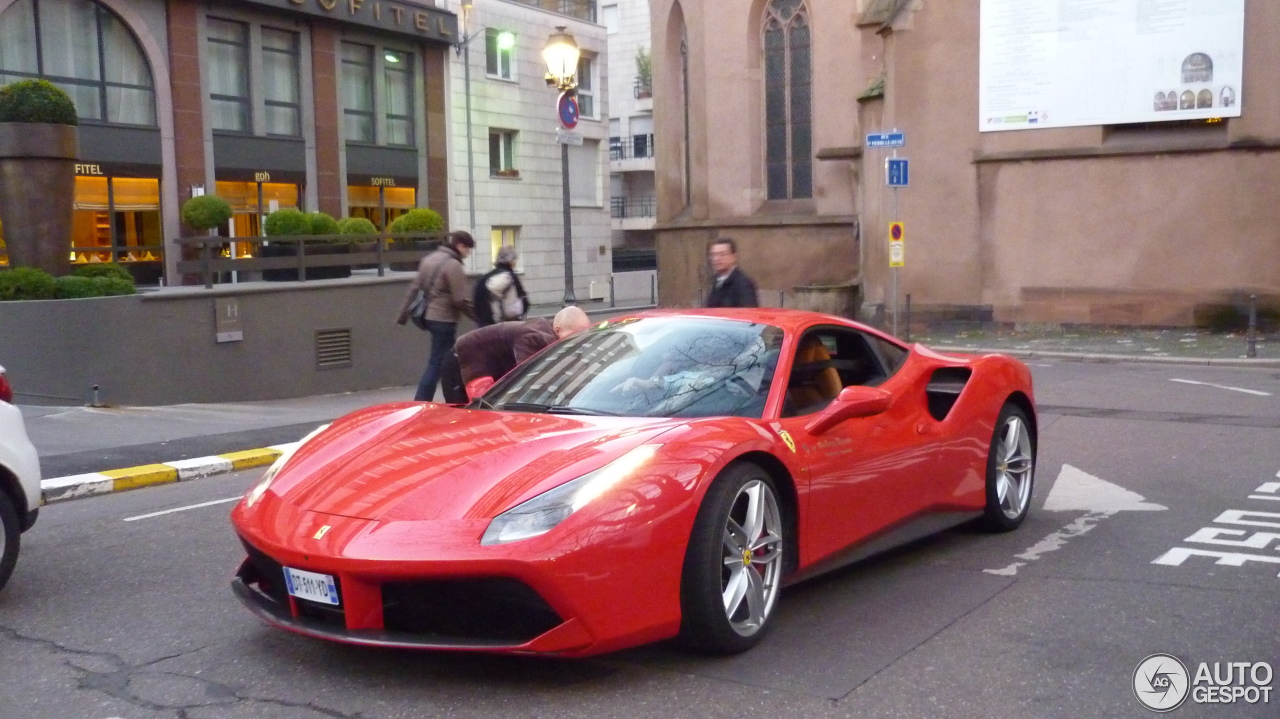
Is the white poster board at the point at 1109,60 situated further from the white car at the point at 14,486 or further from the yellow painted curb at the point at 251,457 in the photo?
the white car at the point at 14,486

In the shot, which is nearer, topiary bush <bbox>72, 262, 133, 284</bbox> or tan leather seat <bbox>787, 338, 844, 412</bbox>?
tan leather seat <bbox>787, 338, 844, 412</bbox>

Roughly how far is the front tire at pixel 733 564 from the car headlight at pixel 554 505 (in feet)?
1.14

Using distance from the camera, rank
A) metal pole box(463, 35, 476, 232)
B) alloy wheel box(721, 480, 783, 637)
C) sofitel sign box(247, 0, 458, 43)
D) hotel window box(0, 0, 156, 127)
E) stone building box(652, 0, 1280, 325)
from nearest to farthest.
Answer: alloy wheel box(721, 480, 783, 637) < stone building box(652, 0, 1280, 325) < hotel window box(0, 0, 156, 127) < sofitel sign box(247, 0, 458, 43) < metal pole box(463, 35, 476, 232)

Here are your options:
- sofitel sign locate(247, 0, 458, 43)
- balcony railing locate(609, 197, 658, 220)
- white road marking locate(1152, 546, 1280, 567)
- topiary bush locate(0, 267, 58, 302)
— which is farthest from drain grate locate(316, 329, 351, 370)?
balcony railing locate(609, 197, 658, 220)

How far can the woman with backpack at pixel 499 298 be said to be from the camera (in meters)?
10.6

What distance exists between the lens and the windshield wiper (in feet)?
17.2

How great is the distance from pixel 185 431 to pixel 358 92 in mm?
22119

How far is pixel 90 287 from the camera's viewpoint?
14203 millimetres

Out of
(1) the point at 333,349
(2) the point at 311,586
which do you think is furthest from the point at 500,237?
(2) the point at 311,586

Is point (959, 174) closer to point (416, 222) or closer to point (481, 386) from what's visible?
point (416, 222)

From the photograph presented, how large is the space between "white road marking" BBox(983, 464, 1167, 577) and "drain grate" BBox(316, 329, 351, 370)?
10.7 meters

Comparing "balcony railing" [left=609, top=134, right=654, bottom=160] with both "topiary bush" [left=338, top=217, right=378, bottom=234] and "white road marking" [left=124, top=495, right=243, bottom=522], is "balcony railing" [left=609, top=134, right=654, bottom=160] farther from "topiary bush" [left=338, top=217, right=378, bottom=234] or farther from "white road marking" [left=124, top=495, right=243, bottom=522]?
"white road marking" [left=124, top=495, right=243, bottom=522]

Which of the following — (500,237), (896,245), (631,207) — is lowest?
(896,245)

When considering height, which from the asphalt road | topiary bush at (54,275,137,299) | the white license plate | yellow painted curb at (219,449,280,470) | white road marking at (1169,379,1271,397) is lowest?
white road marking at (1169,379,1271,397)
